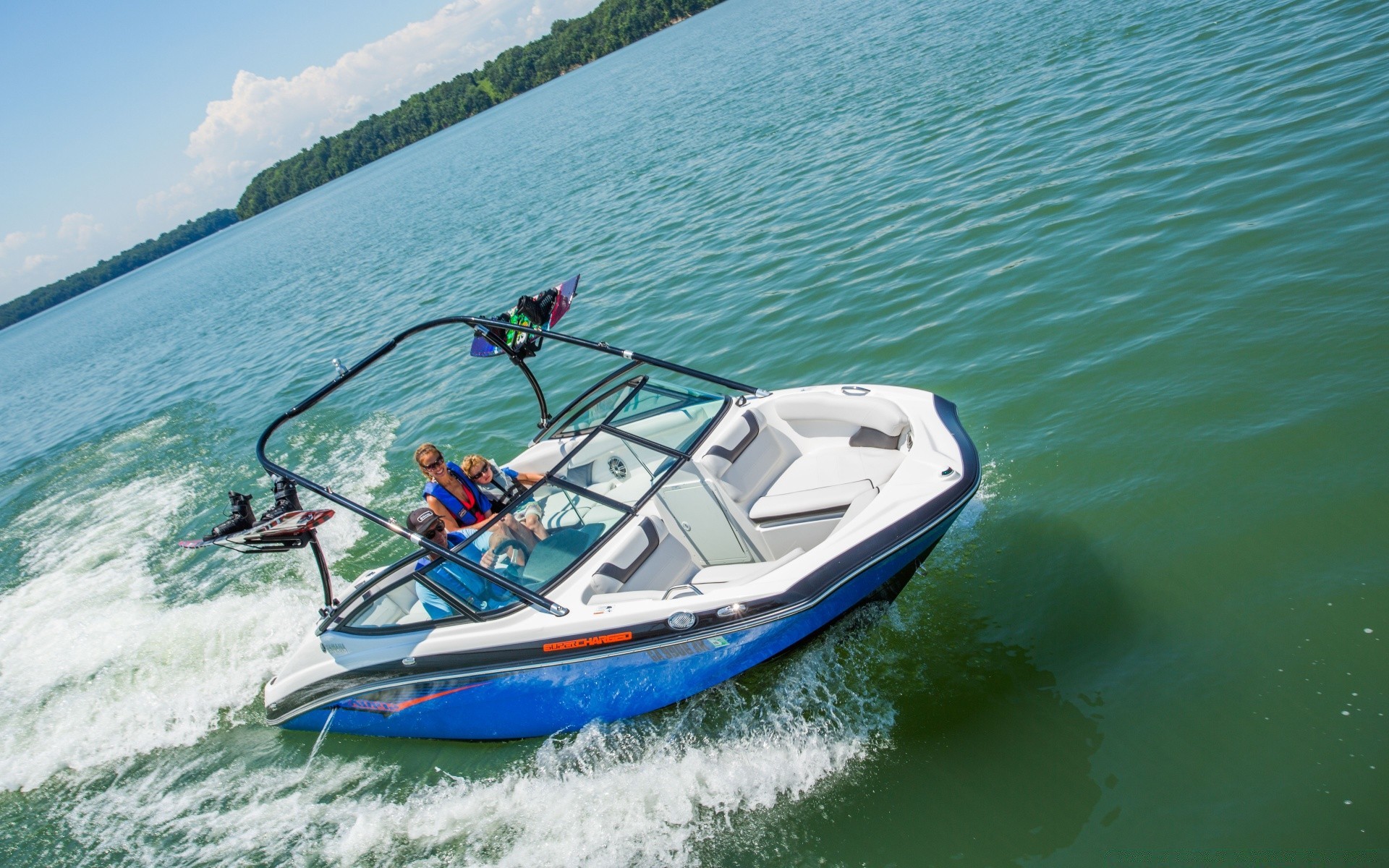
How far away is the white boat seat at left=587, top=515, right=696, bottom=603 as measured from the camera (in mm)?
5758

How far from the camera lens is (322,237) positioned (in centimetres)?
3919

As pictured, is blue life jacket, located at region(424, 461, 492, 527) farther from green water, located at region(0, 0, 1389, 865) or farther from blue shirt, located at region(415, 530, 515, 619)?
green water, located at region(0, 0, 1389, 865)

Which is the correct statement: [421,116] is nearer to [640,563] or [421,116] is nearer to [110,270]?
[110,270]

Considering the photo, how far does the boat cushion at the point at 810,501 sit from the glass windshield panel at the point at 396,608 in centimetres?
245

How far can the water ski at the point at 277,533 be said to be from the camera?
5.74 metres

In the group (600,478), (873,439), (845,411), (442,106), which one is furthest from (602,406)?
(442,106)

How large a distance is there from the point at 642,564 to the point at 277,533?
8.03 ft

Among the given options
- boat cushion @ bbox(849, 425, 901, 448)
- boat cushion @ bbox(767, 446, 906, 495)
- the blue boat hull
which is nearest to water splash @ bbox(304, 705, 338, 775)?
the blue boat hull

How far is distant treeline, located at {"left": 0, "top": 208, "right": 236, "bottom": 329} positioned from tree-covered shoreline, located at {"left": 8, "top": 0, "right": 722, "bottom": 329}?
0.40 feet

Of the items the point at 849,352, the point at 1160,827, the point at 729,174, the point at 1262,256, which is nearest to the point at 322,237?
the point at 729,174

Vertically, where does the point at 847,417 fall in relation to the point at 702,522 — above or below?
above

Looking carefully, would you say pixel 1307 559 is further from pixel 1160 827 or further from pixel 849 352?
pixel 849 352

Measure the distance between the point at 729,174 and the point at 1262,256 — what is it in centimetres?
1186

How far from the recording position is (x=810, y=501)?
6.27 metres
